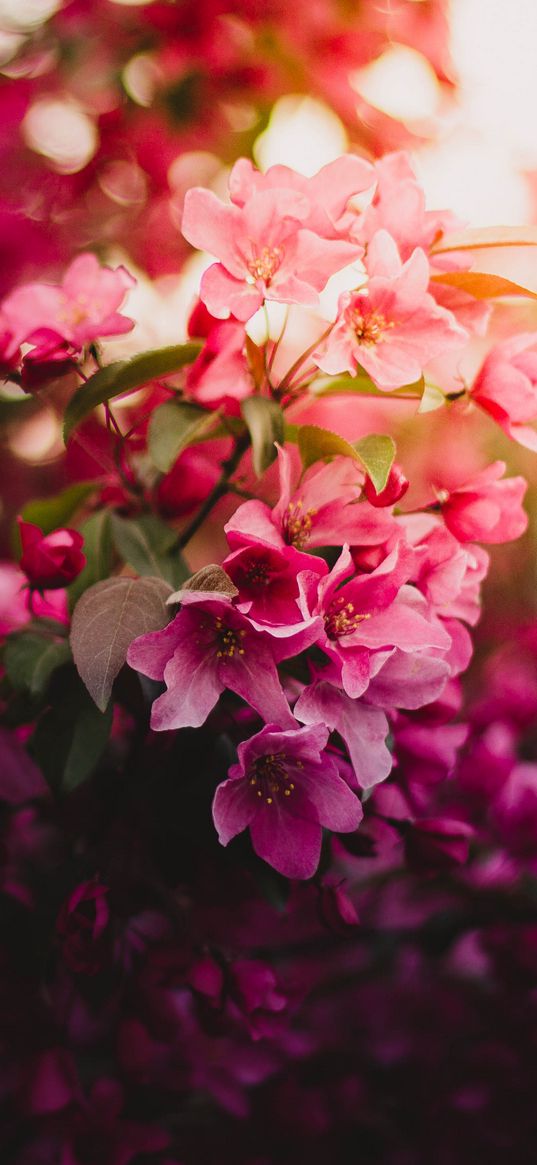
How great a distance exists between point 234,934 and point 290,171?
2.53 feet

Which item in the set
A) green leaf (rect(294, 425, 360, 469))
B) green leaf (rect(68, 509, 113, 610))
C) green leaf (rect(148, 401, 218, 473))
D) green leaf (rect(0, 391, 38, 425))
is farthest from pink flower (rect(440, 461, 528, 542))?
green leaf (rect(0, 391, 38, 425))

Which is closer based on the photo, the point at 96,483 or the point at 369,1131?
the point at 96,483

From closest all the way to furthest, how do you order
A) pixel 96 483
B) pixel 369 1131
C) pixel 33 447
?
1. pixel 96 483
2. pixel 369 1131
3. pixel 33 447

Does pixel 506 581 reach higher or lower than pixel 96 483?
lower

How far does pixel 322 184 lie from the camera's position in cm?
63

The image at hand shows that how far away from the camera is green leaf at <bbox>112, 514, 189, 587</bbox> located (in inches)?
28.9

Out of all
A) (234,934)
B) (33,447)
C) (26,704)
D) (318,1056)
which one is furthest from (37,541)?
(33,447)

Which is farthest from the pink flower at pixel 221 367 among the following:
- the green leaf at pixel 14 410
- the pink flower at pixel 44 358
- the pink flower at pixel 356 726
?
the green leaf at pixel 14 410

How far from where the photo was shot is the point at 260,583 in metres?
0.60

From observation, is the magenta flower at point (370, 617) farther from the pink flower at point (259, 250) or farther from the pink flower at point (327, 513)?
the pink flower at point (259, 250)

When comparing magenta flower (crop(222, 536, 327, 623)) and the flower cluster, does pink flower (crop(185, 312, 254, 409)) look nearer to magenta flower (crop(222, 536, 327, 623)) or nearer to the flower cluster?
the flower cluster

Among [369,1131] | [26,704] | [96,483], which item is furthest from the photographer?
[369,1131]

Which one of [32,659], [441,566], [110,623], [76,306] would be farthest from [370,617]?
[76,306]

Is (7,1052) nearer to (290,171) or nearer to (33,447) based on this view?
(290,171)
